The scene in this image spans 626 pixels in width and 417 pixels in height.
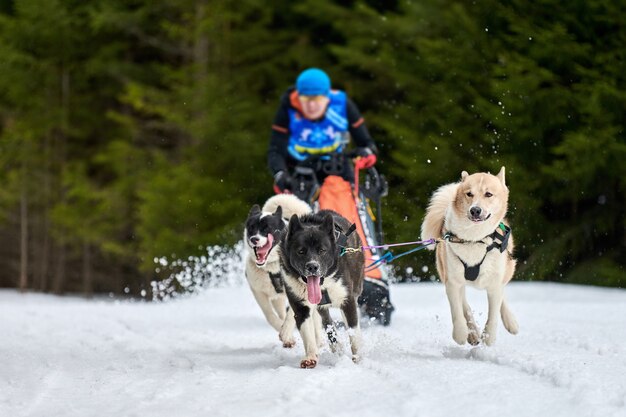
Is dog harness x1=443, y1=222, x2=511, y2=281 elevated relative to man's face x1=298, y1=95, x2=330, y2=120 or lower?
lower

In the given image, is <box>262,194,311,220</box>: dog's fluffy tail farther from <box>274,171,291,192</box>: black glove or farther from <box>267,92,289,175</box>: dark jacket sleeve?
<box>267,92,289,175</box>: dark jacket sleeve

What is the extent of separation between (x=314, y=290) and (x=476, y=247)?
3.16 feet

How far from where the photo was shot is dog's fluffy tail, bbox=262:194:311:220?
6.04m

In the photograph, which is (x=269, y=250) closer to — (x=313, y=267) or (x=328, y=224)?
(x=328, y=224)

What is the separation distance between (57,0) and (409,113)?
9.88 m

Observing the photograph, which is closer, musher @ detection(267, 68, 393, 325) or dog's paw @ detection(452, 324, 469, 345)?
dog's paw @ detection(452, 324, 469, 345)

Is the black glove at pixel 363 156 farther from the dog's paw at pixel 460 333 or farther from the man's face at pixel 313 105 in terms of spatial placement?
the dog's paw at pixel 460 333

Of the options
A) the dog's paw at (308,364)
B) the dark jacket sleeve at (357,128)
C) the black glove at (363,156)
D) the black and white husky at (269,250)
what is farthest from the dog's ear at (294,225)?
the dark jacket sleeve at (357,128)

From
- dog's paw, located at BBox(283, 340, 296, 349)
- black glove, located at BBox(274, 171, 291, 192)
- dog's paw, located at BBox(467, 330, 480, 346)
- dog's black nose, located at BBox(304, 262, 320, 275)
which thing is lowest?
dog's paw, located at BBox(283, 340, 296, 349)

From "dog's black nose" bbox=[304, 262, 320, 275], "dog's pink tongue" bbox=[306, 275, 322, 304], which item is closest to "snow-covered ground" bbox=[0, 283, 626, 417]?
"dog's pink tongue" bbox=[306, 275, 322, 304]

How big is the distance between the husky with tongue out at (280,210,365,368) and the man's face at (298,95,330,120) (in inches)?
80.7

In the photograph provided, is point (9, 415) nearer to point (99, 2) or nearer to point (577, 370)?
point (577, 370)

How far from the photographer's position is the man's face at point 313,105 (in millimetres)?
7203

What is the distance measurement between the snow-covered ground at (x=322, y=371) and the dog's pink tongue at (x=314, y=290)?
1.24 ft
